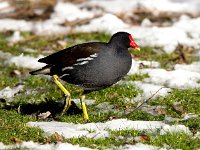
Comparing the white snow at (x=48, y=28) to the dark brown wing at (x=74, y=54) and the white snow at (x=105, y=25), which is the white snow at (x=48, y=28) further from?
the dark brown wing at (x=74, y=54)

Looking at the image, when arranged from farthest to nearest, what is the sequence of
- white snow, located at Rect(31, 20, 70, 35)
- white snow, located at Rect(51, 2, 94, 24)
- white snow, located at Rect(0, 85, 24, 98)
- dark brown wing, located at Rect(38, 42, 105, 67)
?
1. white snow, located at Rect(51, 2, 94, 24)
2. white snow, located at Rect(31, 20, 70, 35)
3. white snow, located at Rect(0, 85, 24, 98)
4. dark brown wing, located at Rect(38, 42, 105, 67)

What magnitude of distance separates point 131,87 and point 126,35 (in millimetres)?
1488

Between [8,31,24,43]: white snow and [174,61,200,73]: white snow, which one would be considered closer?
[174,61,200,73]: white snow

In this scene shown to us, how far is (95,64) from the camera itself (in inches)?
306

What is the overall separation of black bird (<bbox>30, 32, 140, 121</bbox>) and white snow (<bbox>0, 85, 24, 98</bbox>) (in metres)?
1.73

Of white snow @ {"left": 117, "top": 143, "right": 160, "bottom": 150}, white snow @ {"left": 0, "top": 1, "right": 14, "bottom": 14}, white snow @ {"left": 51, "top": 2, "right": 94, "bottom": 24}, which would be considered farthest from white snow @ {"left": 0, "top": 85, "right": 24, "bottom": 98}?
white snow @ {"left": 0, "top": 1, "right": 14, "bottom": 14}

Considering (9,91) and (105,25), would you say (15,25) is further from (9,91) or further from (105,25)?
(9,91)

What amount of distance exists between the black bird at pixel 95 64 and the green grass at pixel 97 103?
53cm

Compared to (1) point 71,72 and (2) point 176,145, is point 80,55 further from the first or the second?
(2) point 176,145

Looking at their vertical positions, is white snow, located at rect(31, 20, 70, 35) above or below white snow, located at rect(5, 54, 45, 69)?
below

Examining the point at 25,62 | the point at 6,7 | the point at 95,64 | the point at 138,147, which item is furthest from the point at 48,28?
the point at 138,147

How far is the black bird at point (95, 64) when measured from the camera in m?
7.77

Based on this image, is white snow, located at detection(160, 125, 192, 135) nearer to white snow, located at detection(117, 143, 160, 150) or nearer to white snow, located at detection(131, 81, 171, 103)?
white snow, located at detection(117, 143, 160, 150)

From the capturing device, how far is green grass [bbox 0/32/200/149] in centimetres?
677
